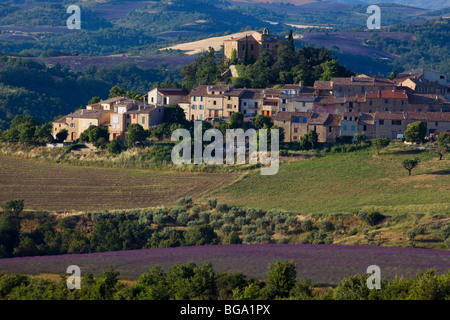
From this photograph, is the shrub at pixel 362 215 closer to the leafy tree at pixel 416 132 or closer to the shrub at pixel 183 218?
the shrub at pixel 183 218

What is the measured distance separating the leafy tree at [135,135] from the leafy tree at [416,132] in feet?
52.0

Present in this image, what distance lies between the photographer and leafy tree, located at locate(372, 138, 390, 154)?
168 feet

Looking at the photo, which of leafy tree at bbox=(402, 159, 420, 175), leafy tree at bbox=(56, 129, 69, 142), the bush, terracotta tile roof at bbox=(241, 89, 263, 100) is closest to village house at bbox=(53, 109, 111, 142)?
leafy tree at bbox=(56, 129, 69, 142)

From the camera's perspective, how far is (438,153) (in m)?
50.0

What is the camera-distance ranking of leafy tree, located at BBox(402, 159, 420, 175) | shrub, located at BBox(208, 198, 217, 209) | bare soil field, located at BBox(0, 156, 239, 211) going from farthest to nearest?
leafy tree, located at BBox(402, 159, 420, 175) → bare soil field, located at BBox(0, 156, 239, 211) → shrub, located at BBox(208, 198, 217, 209)

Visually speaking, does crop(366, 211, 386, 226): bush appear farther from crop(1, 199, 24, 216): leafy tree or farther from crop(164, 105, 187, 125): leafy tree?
crop(164, 105, 187, 125): leafy tree

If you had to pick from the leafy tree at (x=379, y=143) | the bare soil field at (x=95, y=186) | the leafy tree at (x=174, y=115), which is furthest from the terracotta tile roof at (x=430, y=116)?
the leafy tree at (x=174, y=115)

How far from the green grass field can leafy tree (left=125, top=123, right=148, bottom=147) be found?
29.0 feet

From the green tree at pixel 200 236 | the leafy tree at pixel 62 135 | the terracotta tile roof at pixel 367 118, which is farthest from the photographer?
the leafy tree at pixel 62 135

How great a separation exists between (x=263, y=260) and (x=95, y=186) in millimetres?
19872

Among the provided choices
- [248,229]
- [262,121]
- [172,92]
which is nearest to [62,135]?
[172,92]

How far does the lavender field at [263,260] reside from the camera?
93.5 ft

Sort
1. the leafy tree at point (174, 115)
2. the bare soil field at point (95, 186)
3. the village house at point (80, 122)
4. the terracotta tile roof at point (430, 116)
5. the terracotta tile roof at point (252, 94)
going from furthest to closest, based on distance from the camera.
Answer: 1. the terracotta tile roof at point (252, 94)
2. the village house at point (80, 122)
3. the leafy tree at point (174, 115)
4. the terracotta tile roof at point (430, 116)
5. the bare soil field at point (95, 186)
